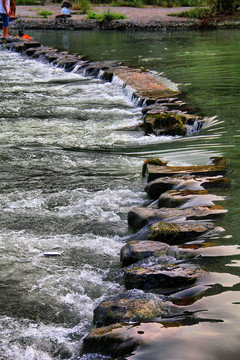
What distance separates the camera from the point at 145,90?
38.9 ft

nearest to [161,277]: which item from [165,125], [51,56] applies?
[165,125]

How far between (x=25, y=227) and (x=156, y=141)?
3.58m

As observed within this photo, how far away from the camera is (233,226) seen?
5023mm

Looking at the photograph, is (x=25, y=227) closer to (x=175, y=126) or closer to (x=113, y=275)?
(x=113, y=275)

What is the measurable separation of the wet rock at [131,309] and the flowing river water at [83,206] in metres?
0.17

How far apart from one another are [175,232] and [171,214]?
0.42 metres

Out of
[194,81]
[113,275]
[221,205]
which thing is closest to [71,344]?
[113,275]

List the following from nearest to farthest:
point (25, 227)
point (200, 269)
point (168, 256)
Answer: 1. point (200, 269)
2. point (168, 256)
3. point (25, 227)

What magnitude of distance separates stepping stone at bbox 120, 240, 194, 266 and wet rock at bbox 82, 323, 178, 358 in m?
1.06

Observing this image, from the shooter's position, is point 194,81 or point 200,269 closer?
point 200,269

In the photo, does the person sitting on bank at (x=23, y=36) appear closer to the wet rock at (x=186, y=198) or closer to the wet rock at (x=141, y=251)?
the wet rock at (x=186, y=198)

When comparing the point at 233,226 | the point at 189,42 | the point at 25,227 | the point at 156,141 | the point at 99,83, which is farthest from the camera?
the point at 189,42

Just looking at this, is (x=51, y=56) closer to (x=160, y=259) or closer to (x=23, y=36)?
(x=23, y=36)

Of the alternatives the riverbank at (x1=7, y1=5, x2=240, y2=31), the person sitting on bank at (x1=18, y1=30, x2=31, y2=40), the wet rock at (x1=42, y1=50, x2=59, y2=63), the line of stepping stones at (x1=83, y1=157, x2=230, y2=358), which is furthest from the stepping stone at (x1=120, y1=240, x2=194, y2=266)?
the riverbank at (x1=7, y1=5, x2=240, y2=31)
